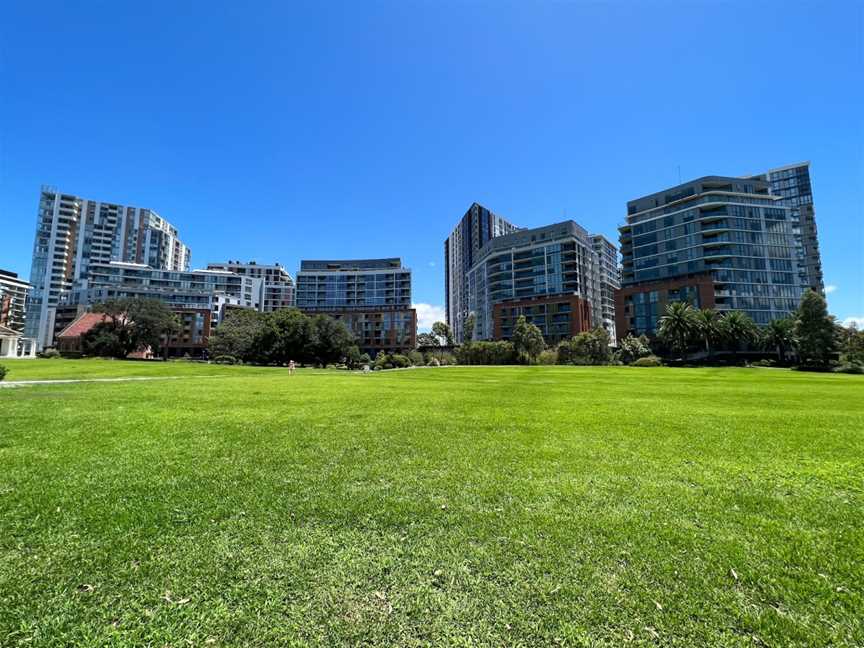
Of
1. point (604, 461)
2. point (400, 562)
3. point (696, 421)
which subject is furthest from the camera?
point (696, 421)

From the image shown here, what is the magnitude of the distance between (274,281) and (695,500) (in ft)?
625

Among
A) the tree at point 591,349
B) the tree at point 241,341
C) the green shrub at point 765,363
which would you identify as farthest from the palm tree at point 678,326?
the tree at point 241,341

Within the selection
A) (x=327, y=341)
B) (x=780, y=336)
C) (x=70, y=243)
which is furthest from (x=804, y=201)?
(x=70, y=243)

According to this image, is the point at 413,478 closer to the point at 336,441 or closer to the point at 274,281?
the point at 336,441

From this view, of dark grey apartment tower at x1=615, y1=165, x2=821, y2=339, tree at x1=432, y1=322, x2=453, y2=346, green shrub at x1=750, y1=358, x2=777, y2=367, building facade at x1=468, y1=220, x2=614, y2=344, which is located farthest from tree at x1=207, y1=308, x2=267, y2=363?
green shrub at x1=750, y1=358, x2=777, y2=367

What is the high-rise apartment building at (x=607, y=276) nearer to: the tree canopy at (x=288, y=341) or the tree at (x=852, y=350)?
the tree at (x=852, y=350)

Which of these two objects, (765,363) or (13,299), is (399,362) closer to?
(765,363)

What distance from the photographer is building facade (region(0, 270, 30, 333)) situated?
14925 cm

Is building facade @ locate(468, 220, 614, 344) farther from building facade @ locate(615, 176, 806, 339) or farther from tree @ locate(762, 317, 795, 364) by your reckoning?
tree @ locate(762, 317, 795, 364)

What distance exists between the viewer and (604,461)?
7.71 metres

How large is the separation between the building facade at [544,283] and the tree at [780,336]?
44.7 meters

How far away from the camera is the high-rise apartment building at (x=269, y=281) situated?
171000 millimetres

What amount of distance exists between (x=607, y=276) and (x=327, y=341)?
133353 mm

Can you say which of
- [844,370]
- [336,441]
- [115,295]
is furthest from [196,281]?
[844,370]
